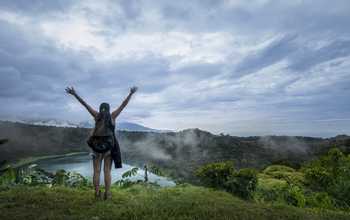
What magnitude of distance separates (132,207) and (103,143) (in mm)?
1536

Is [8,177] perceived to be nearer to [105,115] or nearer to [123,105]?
[105,115]

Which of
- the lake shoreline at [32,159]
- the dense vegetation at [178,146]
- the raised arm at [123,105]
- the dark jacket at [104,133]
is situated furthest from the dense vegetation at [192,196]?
the lake shoreline at [32,159]

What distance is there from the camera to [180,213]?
4.88 metres

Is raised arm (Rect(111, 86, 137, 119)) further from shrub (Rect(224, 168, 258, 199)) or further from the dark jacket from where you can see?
shrub (Rect(224, 168, 258, 199))

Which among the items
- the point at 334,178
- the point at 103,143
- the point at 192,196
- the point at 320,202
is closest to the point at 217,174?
the point at 192,196

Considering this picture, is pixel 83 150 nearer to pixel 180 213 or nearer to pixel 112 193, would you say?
pixel 112 193

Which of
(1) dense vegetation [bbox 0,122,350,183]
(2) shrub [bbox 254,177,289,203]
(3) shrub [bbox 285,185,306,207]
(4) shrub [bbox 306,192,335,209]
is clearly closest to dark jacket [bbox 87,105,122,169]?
(2) shrub [bbox 254,177,289,203]

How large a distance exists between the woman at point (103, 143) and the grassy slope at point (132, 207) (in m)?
0.46

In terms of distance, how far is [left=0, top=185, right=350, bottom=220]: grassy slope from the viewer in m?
4.75

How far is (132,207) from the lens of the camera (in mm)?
5223

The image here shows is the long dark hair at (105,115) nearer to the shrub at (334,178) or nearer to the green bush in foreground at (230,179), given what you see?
the green bush in foreground at (230,179)

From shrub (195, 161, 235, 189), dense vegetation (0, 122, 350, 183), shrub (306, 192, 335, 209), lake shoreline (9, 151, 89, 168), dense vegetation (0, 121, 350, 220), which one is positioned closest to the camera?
dense vegetation (0, 121, 350, 220)

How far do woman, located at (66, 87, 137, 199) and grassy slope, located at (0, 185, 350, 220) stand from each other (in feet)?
1.52

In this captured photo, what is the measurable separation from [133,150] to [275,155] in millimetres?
11280
